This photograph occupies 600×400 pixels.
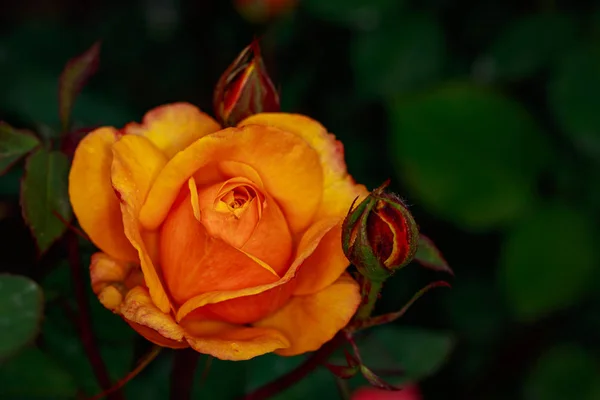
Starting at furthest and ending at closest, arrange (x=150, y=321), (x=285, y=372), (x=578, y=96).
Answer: (x=578, y=96) < (x=285, y=372) < (x=150, y=321)

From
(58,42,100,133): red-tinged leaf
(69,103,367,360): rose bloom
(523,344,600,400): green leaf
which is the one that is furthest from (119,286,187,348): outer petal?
(523,344,600,400): green leaf

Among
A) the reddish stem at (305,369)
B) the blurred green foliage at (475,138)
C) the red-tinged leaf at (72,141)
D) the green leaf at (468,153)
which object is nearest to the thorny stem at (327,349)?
the reddish stem at (305,369)

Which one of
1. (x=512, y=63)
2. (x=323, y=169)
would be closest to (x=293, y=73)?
(x=512, y=63)

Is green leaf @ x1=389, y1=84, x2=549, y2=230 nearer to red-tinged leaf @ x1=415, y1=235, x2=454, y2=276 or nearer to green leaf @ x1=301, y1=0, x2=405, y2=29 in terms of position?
green leaf @ x1=301, y1=0, x2=405, y2=29

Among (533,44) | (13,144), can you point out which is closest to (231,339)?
(13,144)

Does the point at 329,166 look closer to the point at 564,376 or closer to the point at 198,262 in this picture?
the point at 198,262
